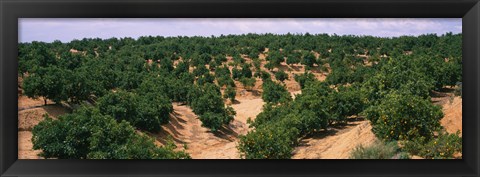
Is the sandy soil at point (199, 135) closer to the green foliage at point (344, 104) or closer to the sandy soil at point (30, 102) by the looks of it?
the green foliage at point (344, 104)

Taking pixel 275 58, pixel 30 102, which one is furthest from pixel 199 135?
pixel 275 58

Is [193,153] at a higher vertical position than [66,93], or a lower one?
lower

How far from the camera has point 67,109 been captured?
604 inches

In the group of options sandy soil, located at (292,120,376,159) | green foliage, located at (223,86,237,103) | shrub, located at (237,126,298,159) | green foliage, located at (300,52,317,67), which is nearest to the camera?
sandy soil, located at (292,120,376,159)

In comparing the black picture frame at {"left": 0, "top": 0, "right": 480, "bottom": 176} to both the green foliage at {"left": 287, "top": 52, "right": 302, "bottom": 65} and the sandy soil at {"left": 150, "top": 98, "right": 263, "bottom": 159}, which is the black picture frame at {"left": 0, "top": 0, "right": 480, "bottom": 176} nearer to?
the sandy soil at {"left": 150, "top": 98, "right": 263, "bottom": 159}

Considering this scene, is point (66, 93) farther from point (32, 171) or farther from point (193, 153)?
point (32, 171)

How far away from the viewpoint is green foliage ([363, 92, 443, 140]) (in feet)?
28.7

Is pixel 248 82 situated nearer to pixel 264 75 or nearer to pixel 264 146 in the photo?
pixel 264 75

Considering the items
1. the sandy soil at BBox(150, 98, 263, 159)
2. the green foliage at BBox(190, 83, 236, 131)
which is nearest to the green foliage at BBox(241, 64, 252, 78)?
the sandy soil at BBox(150, 98, 263, 159)

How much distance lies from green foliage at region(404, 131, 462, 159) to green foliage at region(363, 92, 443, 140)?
54cm

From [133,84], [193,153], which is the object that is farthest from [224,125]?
[133,84]

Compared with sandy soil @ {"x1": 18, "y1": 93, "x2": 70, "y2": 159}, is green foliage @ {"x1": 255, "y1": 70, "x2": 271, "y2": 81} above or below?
above
